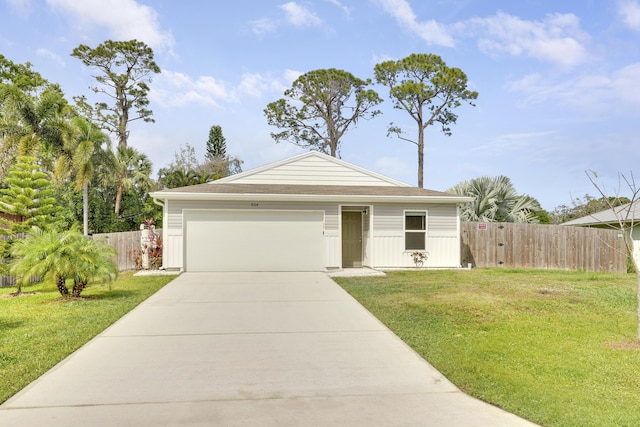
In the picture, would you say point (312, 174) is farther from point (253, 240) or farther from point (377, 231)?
point (253, 240)

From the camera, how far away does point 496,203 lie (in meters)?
18.9

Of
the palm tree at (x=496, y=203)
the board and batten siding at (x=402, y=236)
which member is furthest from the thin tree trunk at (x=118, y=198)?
the palm tree at (x=496, y=203)

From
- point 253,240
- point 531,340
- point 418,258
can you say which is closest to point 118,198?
point 253,240

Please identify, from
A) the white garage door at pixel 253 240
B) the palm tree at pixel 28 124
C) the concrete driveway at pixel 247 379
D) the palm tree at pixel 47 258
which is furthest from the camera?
the palm tree at pixel 28 124

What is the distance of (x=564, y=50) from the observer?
1350cm

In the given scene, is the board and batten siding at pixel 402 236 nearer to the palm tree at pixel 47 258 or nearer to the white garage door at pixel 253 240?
the white garage door at pixel 253 240

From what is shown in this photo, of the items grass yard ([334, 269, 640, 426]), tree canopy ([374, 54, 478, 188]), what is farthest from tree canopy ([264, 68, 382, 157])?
grass yard ([334, 269, 640, 426])

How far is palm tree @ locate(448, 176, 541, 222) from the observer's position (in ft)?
61.2

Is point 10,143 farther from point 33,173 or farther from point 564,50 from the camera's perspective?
point 564,50

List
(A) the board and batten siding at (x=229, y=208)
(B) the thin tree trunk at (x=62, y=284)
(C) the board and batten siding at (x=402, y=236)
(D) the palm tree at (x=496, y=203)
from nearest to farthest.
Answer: (B) the thin tree trunk at (x=62, y=284) < (A) the board and batten siding at (x=229, y=208) < (C) the board and batten siding at (x=402, y=236) < (D) the palm tree at (x=496, y=203)

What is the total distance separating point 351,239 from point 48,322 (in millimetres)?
10765

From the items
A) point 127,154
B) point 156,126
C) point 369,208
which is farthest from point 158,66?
point 369,208

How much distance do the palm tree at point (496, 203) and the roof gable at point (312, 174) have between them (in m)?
3.80

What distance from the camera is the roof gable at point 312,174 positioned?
16.6m
